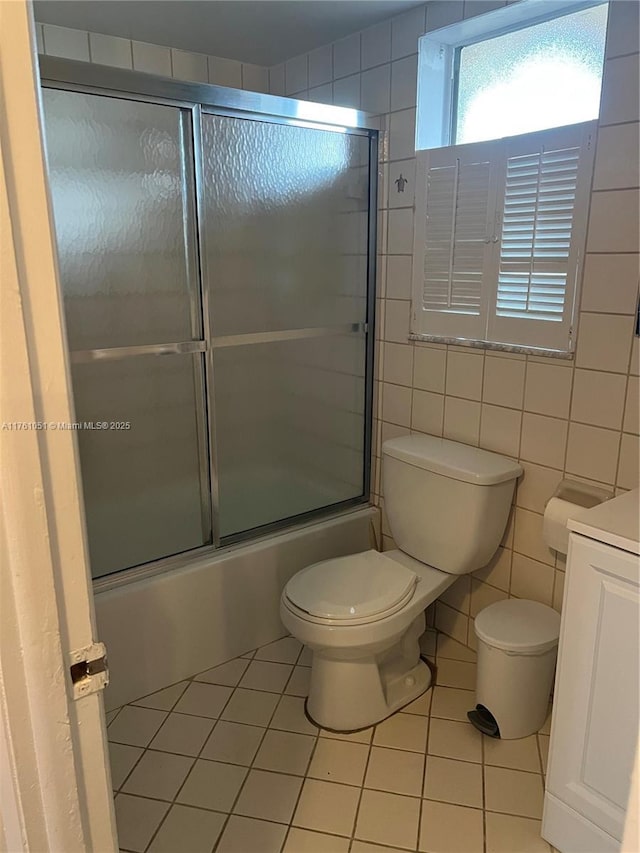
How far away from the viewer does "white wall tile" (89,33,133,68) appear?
7.38 ft

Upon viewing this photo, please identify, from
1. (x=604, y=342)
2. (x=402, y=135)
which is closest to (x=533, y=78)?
(x=402, y=135)

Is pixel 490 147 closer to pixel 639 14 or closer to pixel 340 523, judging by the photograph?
pixel 639 14

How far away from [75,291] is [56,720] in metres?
1.31

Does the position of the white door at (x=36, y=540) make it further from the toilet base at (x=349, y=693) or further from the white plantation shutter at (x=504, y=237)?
the white plantation shutter at (x=504, y=237)

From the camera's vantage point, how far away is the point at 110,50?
229 cm

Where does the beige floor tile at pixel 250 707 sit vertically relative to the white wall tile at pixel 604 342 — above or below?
below

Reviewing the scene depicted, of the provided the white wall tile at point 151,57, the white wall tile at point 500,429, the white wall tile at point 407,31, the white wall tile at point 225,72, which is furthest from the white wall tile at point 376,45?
the white wall tile at point 500,429

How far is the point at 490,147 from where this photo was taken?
72.8 inches

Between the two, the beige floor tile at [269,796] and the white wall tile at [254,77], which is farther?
the white wall tile at [254,77]

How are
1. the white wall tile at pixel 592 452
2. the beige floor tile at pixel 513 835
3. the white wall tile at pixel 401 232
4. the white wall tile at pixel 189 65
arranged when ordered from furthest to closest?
the white wall tile at pixel 189 65 < the white wall tile at pixel 401 232 < the white wall tile at pixel 592 452 < the beige floor tile at pixel 513 835

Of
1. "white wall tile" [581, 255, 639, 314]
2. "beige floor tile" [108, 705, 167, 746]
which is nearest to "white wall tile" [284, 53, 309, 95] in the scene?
"white wall tile" [581, 255, 639, 314]

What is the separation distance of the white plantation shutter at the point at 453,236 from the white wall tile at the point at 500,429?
0.84ft

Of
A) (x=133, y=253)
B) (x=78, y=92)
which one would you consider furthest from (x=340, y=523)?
(x=78, y=92)

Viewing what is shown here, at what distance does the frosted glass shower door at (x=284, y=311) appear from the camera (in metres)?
2.00
